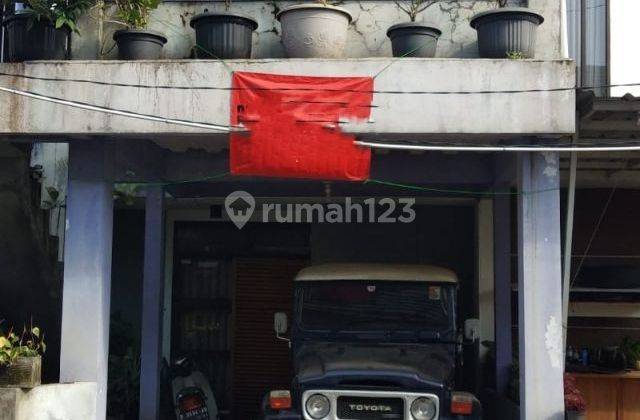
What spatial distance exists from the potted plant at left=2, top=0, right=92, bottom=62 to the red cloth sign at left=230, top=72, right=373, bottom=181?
1.76 metres

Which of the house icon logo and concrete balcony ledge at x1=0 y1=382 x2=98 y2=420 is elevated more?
the house icon logo

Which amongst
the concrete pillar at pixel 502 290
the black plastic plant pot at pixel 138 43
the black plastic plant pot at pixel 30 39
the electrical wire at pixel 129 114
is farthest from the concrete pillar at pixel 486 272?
the black plastic plant pot at pixel 30 39

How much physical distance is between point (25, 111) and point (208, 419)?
457cm

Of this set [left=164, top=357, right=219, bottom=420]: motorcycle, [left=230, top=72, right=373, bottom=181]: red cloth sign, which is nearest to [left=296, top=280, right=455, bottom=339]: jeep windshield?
[left=230, top=72, right=373, bottom=181]: red cloth sign

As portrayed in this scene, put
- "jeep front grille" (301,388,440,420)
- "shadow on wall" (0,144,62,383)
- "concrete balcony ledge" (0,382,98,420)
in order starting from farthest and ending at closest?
"shadow on wall" (0,144,62,383), "concrete balcony ledge" (0,382,98,420), "jeep front grille" (301,388,440,420)

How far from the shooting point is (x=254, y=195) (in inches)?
399

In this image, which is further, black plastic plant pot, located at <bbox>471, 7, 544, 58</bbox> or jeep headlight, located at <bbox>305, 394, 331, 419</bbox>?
black plastic plant pot, located at <bbox>471, 7, 544, 58</bbox>

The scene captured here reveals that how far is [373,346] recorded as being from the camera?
758 centimetres

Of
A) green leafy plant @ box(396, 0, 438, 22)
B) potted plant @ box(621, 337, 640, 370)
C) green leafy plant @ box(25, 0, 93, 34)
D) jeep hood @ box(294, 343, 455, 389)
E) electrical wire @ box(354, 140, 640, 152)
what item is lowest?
potted plant @ box(621, 337, 640, 370)

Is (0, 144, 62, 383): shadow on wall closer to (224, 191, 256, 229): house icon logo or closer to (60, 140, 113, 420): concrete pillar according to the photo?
(60, 140, 113, 420): concrete pillar

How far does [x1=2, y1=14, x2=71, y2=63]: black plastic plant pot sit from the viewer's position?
7.46 m

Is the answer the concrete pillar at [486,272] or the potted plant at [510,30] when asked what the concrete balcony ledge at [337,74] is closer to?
the potted plant at [510,30]

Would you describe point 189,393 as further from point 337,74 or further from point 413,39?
point 413,39

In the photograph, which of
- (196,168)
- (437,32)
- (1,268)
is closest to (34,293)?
(1,268)
